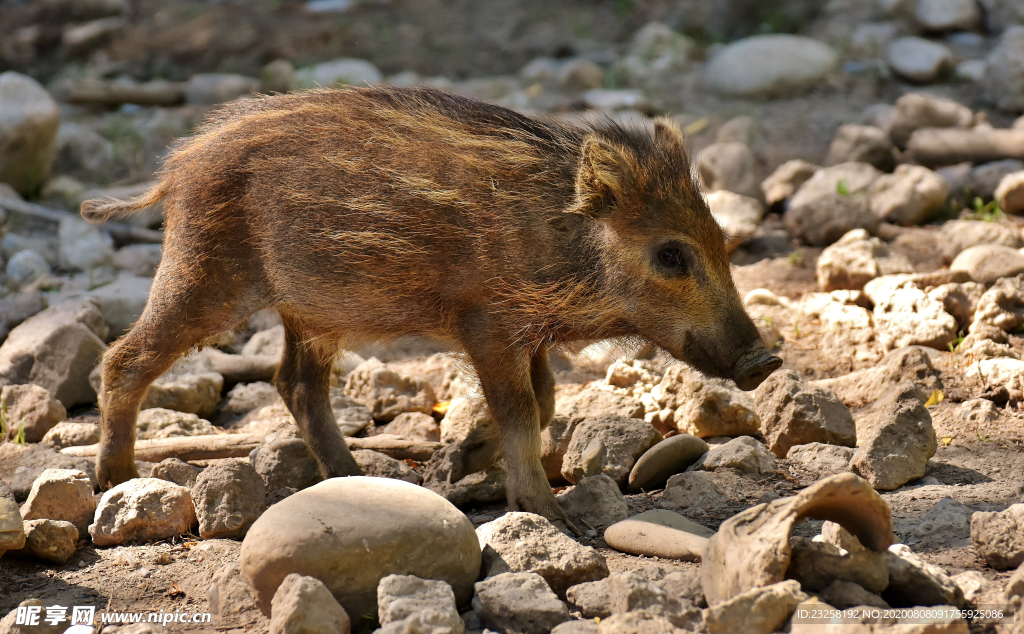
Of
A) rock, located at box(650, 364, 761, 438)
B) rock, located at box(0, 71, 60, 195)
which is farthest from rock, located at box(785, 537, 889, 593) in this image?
rock, located at box(0, 71, 60, 195)

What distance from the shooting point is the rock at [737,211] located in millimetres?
7742

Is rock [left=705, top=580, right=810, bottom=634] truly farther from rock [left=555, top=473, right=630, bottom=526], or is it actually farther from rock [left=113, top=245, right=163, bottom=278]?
rock [left=113, top=245, right=163, bottom=278]

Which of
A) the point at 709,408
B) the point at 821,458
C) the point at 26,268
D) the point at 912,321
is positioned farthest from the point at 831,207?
the point at 26,268

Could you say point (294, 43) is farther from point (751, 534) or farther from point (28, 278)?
point (751, 534)

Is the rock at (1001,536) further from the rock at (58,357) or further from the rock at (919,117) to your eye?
the rock at (919,117)

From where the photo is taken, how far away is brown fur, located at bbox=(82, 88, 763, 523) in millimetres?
4266

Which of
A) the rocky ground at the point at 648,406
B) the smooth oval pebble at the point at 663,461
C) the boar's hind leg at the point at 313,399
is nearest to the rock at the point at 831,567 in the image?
the rocky ground at the point at 648,406

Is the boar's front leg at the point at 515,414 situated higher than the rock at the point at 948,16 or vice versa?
the rock at the point at 948,16

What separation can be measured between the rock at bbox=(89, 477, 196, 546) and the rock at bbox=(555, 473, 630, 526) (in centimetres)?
165

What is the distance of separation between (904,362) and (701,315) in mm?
1587

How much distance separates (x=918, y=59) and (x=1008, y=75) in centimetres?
116

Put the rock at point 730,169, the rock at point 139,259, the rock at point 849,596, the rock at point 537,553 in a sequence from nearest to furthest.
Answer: the rock at point 849,596 → the rock at point 537,553 → the rock at point 139,259 → the rock at point 730,169

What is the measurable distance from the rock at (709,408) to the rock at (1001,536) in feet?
5.40

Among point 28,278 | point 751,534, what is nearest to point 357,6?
point 28,278
